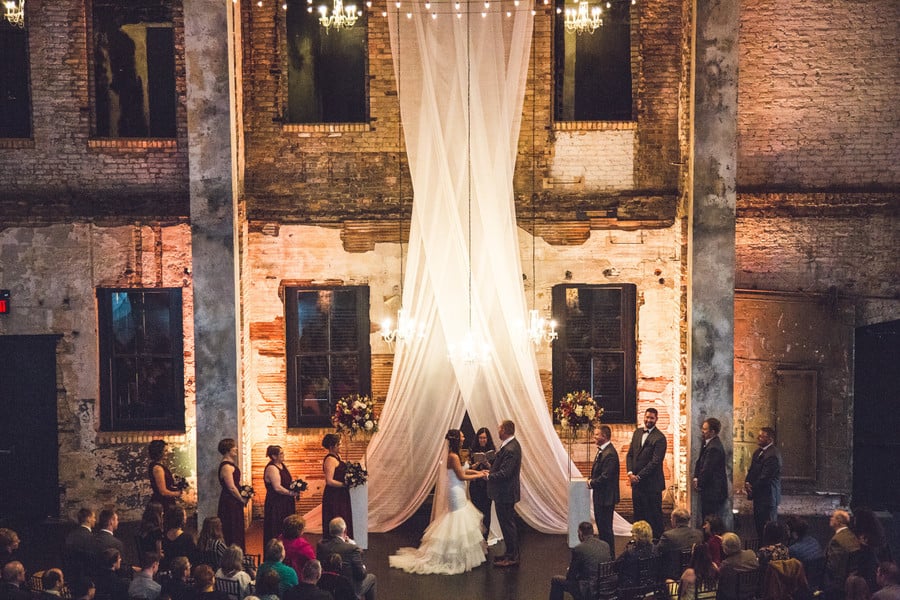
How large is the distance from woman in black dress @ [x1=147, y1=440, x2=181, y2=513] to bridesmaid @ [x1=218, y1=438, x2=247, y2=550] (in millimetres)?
520

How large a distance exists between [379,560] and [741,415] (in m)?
4.88

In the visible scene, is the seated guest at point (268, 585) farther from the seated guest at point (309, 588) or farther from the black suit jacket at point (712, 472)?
the black suit jacket at point (712, 472)

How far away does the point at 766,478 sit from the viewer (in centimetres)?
1110

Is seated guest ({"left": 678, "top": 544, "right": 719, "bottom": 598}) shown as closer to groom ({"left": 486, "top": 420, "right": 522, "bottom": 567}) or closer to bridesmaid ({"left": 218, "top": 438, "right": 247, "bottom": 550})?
groom ({"left": 486, "top": 420, "right": 522, "bottom": 567})

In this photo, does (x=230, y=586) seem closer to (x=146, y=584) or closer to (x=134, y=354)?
(x=146, y=584)

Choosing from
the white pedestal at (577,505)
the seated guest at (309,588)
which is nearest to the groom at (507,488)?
the white pedestal at (577,505)

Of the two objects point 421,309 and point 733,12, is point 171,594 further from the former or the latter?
point 733,12

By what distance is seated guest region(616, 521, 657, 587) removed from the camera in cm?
918

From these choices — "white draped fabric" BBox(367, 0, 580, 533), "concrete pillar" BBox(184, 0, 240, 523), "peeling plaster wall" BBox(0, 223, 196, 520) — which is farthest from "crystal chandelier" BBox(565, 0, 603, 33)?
"peeling plaster wall" BBox(0, 223, 196, 520)

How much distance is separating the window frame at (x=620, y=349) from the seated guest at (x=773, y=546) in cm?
425

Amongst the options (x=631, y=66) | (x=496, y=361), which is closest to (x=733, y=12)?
(x=631, y=66)

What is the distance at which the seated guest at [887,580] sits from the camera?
793 cm

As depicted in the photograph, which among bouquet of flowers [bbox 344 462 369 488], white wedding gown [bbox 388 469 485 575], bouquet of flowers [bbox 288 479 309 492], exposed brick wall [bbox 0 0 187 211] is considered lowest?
white wedding gown [bbox 388 469 485 575]

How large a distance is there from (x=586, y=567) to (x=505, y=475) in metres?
2.04
